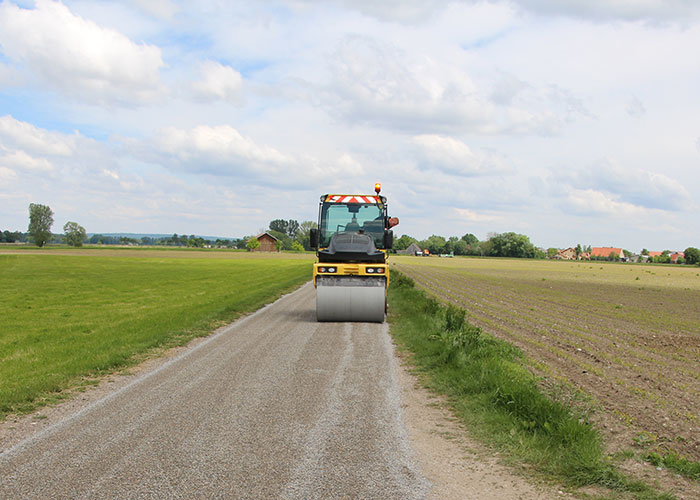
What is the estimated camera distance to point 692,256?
461 feet

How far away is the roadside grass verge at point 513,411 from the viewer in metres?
5.36

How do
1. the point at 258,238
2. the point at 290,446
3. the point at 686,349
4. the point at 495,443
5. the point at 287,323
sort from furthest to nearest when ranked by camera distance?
the point at 258,238
the point at 287,323
the point at 686,349
the point at 495,443
the point at 290,446

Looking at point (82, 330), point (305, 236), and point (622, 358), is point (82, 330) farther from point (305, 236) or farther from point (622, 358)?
point (305, 236)

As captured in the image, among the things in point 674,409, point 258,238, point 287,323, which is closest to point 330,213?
point 287,323

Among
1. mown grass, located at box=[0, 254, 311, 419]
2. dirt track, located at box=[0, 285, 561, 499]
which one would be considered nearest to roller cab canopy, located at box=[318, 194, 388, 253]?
mown grass, located at box=[0, 254, 311, 419]

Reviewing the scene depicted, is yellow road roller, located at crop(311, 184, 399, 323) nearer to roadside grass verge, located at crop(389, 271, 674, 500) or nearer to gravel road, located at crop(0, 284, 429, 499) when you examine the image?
roadside grass verge, located at crop(389, 271, 674, 500)

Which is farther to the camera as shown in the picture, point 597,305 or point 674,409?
point 597,305

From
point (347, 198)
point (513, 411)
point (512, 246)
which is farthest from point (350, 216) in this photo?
point (512, 246)

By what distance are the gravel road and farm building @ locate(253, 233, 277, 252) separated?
13760 cm

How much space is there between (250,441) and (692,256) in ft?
523

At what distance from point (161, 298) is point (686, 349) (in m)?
19.8

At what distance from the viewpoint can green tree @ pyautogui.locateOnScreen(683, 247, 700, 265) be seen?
139m

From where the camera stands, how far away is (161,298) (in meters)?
25.0

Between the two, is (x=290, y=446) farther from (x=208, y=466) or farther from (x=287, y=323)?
(x=287, y=323)
